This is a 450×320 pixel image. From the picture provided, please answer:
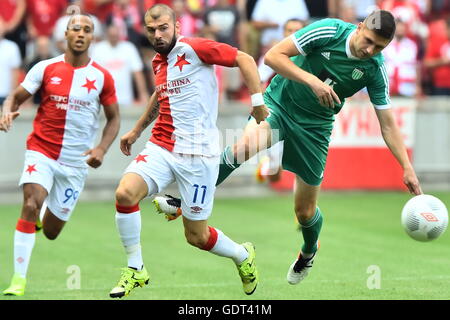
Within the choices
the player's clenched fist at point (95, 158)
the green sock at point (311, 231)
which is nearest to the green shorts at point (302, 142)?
the green sock at point (311, 231)

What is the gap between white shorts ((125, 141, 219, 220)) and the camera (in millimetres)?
8570

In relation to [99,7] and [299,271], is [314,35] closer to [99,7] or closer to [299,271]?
[299,271]

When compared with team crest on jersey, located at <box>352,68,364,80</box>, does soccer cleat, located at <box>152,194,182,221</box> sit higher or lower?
lower

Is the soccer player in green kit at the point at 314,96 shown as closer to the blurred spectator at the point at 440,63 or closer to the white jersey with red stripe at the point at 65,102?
the white jersey with red stripe at the point at 65,102

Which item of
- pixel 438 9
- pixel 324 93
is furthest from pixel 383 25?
pixel 438 9

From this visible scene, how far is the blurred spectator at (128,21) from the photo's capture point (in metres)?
17.1

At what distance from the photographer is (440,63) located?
18.4 meters

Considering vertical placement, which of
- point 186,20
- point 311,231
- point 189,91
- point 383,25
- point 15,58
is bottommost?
point 311,231

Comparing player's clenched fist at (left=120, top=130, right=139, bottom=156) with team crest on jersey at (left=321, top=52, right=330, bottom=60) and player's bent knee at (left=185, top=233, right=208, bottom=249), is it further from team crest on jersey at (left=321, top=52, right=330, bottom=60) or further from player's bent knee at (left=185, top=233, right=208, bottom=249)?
team crest on jersey at (left=321, top=52, right=330, bottom=60)

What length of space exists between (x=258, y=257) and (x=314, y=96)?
9.82 ft

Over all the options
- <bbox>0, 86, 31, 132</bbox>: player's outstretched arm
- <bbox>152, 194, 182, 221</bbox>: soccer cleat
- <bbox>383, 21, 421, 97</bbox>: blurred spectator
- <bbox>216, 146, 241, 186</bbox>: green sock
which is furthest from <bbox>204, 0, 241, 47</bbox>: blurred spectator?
<bbox>152, 194, 182, 221</bbox>: soccer cleat

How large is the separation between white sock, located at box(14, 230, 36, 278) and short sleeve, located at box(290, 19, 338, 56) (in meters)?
3.08

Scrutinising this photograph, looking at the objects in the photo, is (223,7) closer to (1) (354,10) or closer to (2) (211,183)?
(1) (354,10)

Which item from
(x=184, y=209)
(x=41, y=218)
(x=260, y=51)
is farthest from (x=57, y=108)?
(x=260, y=51)
